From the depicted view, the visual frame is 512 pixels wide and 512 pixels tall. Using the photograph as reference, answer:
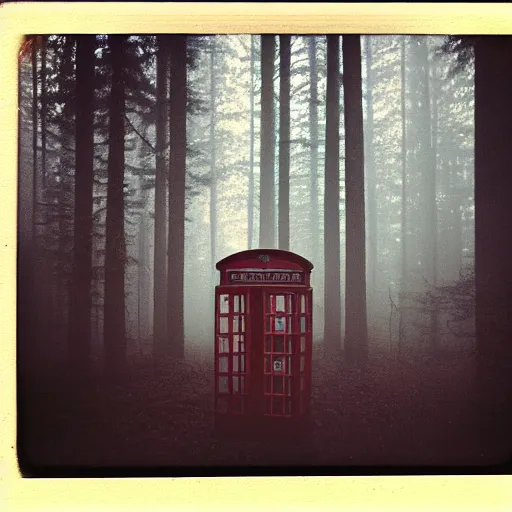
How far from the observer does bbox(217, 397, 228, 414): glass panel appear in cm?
337

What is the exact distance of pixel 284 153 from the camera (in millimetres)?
3412

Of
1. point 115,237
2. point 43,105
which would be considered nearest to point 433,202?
point 115,237

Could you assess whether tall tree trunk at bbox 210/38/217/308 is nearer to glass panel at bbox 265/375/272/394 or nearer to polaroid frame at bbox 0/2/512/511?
polaroid frame at bbox 0/2/512/511

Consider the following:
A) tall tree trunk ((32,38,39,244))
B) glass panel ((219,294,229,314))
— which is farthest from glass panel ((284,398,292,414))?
tall tree trunk ((32,38,39,244))

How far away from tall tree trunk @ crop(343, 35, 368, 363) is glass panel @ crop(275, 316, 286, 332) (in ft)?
1.51

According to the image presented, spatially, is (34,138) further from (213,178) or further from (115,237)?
(213,178)

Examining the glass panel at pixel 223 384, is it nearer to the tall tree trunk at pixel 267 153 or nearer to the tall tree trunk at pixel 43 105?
the tall tree trunk at pixel 267 153

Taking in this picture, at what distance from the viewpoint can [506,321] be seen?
11.1 feet

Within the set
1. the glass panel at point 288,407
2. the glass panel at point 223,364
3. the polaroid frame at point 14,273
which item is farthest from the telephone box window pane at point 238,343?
the polaroid frame at point 14,273

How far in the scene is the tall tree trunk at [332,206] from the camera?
3.40m

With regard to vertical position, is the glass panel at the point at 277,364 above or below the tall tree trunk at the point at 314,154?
below

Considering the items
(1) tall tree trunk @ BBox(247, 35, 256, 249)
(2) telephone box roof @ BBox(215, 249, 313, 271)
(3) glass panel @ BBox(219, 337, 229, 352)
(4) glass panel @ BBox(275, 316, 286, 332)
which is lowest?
(3) glass panel @ BBox(219, 337, 229, 352)

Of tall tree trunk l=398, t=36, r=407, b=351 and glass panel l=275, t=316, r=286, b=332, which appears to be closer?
glass panel l=275, t=316, r=286, b=332

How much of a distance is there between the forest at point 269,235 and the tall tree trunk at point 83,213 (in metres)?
0.01
